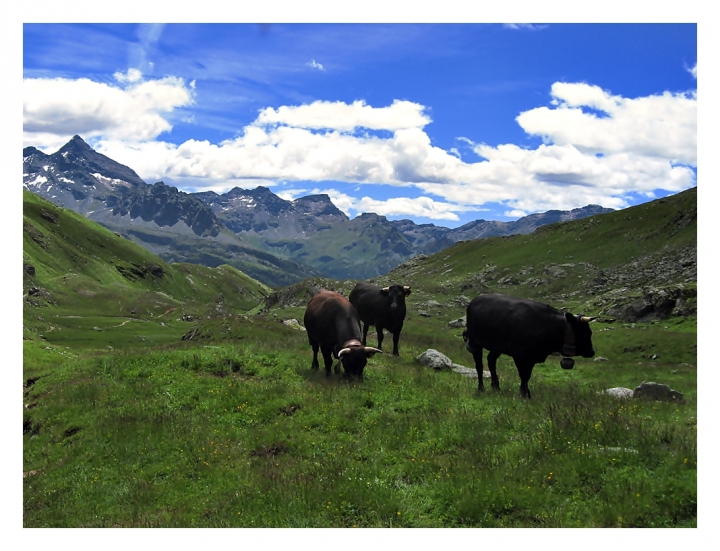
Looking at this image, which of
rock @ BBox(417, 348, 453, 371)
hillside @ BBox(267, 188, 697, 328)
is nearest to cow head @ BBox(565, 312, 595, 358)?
rock @ BBox(417, 348, 453, 371)

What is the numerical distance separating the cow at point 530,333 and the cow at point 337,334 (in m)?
4.77

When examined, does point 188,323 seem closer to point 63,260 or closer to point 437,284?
point 437,284

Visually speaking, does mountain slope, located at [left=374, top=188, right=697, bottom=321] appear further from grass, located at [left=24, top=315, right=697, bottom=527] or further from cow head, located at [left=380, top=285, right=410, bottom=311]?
grass, located at [left=24, top=315, right=697, bottom=527]

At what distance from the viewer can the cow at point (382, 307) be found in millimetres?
30766

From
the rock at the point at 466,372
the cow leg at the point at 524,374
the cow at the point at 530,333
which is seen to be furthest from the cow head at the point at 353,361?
the rock at the point at 466,372

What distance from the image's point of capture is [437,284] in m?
106

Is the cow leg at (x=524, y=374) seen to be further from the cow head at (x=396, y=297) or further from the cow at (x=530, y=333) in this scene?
the cow head at (x=396, y=297)

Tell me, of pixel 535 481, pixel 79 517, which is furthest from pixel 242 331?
pixel 535 481

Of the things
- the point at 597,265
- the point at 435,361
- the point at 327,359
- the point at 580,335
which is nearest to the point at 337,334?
the point at 327,359

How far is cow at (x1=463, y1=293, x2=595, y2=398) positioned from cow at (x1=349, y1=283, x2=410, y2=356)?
979cm

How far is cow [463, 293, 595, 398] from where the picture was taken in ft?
62.3

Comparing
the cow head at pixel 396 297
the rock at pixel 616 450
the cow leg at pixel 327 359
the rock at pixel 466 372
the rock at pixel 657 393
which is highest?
the cow head at pixel 396 297

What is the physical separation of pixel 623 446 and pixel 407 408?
293 inches

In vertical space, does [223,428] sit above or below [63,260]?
below
